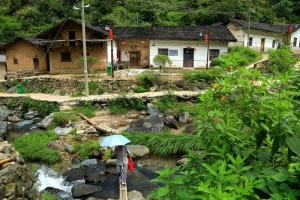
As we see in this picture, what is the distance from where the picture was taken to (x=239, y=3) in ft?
147

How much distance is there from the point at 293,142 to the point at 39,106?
18252mm

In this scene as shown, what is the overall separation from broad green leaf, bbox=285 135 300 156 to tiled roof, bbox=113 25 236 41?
2585 centimetres

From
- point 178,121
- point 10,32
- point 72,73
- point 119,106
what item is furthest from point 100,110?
point 10,32

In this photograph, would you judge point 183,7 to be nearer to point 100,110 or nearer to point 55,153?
point 100,110

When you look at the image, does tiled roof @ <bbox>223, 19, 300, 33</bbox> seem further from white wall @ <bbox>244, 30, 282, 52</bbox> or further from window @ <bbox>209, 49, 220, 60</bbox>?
window @ <bbox>209, 49, 220, 60</bbox>

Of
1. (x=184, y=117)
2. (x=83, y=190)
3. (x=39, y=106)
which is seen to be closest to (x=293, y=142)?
(x=83, y=190)

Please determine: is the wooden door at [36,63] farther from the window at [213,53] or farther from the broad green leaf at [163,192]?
the broad green leaf at [163,192]

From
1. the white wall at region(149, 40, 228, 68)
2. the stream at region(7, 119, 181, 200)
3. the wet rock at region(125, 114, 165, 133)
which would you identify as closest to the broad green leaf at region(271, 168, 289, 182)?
the stream at region(7, 119, 181, 200)

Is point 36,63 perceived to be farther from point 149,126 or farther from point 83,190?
point 83,190

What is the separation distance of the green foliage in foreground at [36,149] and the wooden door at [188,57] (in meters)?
18.6

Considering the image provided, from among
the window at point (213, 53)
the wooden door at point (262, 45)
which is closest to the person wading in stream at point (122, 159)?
the window at point (213, 53)

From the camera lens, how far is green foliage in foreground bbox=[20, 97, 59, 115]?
1764cm

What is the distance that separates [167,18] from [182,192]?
153 ft

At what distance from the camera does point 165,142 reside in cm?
1158
